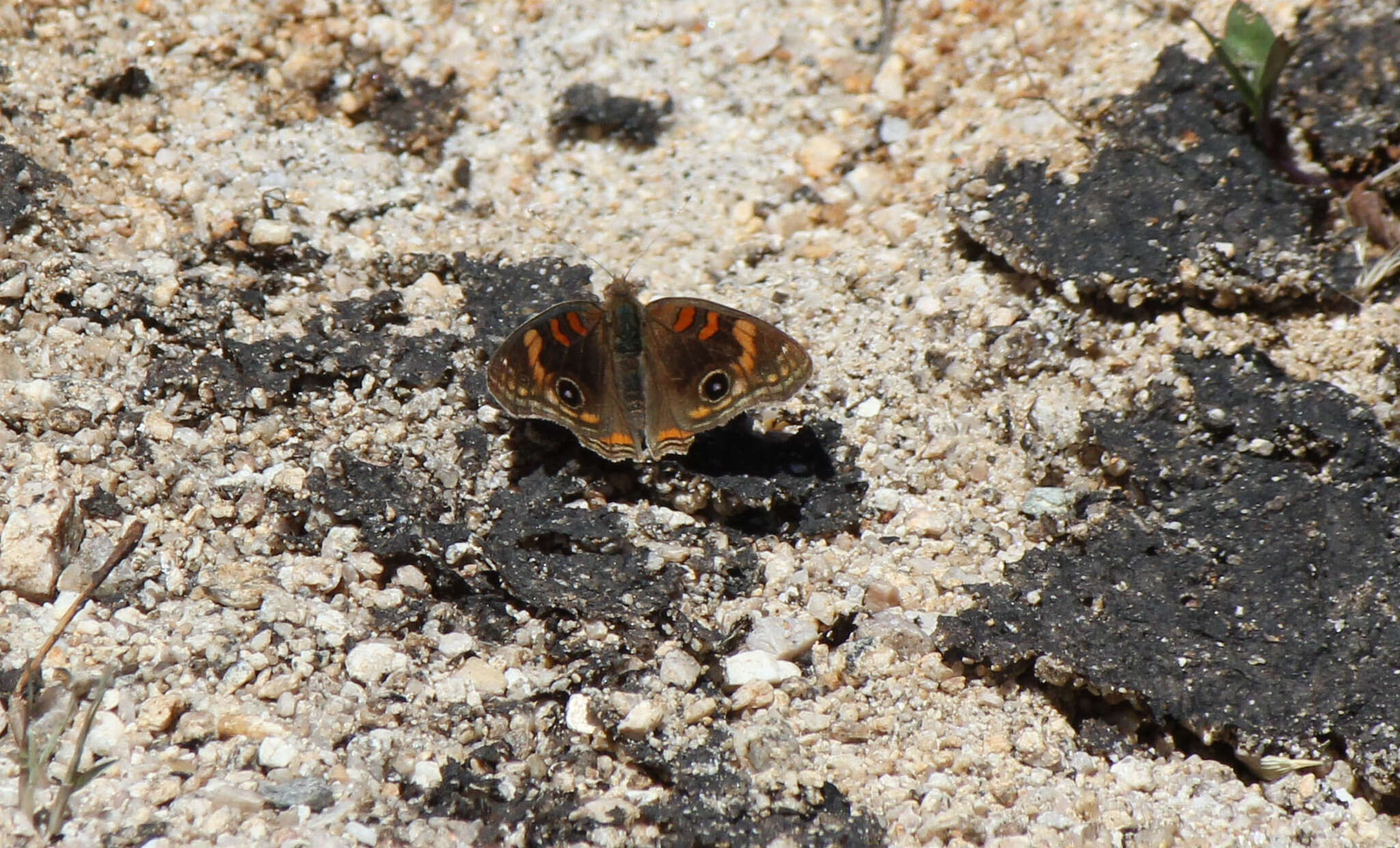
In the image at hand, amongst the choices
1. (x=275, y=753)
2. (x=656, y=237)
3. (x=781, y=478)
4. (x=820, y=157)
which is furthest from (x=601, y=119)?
(x=275, y=753)

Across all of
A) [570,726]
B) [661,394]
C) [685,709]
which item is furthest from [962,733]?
[661,394]

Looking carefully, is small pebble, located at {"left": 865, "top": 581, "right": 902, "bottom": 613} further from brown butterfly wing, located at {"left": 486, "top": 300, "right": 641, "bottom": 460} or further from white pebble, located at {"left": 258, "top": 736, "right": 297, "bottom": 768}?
white pebble, located at {"left": 258, "top": 736, "right": 297, "bottom": 768}

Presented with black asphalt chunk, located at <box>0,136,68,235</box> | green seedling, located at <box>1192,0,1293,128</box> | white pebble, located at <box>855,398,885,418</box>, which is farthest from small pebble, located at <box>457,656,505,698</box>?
green seedling, located at <box>1192,0,1293,128</box>

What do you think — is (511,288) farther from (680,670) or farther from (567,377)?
(680,670)

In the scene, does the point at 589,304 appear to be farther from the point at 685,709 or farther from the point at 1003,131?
the point at 1003,131

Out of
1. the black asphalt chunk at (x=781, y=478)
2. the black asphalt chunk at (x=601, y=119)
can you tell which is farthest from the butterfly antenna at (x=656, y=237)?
the black asphalt chunk at (x=781, y=478)

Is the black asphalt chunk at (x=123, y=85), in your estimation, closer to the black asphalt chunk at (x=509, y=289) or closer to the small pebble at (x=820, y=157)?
the black asphalt chunk at (x=509, y=289)
